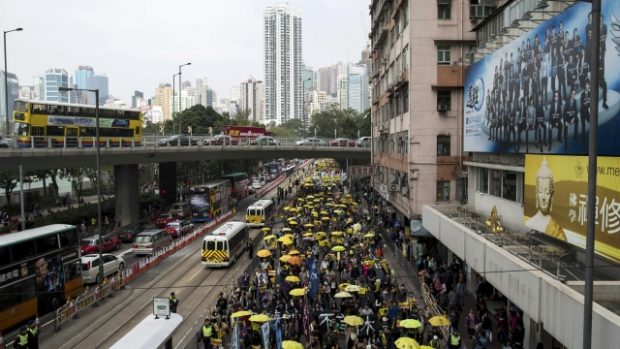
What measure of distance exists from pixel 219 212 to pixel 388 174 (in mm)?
17884

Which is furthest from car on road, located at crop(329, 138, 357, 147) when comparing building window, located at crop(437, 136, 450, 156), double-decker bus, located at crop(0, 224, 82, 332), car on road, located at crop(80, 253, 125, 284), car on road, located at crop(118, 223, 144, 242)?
double-decker bus, located at crop(0, 224, 82, 332)

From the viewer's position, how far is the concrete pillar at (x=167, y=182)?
61.5m

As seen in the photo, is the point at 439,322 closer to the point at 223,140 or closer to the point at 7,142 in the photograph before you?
the point at 7,142

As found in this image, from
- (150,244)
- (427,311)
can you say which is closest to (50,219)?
(150,244)

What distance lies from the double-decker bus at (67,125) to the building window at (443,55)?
85.1 feet

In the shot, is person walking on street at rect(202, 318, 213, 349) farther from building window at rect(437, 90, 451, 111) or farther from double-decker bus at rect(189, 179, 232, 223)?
double-decker bus at rect(189, 179, 232, 223)

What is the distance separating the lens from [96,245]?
36.2m

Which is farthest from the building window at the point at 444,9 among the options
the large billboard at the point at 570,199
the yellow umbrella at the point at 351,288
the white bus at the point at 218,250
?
the yellow umbrella at the point at 351,288

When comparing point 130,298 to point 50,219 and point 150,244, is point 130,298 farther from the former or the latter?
point 50,219

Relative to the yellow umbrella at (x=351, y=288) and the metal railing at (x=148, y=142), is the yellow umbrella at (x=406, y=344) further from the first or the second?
the metal railing at (x=148, y=142)

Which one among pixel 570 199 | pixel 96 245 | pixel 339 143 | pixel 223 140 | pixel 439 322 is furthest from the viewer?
pixel 339 143

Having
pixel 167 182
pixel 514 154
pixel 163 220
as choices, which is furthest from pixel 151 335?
pixel 167 182

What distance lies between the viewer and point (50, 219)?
4469 centimetres

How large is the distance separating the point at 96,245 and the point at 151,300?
12176 mm
